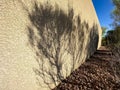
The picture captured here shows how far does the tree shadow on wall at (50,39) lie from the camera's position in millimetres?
3089

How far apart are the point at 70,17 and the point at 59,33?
4.08 ft

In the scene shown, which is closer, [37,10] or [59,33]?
[37,10]

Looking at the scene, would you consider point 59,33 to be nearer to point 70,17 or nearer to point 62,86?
point 70,17

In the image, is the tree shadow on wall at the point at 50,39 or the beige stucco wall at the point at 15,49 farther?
the tree shadow on wall at the point at 50,39

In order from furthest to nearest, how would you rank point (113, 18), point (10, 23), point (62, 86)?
1. point (113, 18)
2. point (62, 86)
3. point (10, 23)

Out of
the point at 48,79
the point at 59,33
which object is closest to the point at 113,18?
the point at 59,33

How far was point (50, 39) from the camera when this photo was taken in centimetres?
366

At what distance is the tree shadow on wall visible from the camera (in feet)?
10.1

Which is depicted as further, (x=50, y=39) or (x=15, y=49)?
(x=50, y=39)

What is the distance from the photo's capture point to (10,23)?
7.80ft

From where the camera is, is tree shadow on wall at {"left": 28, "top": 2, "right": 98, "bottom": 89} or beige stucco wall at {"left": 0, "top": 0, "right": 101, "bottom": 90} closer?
beige stucco wall at {"left": 0, "top": 0, "right": 101, "bottom": 90}

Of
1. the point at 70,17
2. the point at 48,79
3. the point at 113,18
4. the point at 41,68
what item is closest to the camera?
the point at 41,68

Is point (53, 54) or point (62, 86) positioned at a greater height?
point (53, 54)

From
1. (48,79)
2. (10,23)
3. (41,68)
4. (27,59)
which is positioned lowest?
(48,79)
